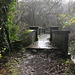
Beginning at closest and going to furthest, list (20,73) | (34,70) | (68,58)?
(20,73) < (34,70) < (68,58)

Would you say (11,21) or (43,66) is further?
(11,21)

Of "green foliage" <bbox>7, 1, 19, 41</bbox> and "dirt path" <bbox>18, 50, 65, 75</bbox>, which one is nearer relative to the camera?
"dirt path" <bbox>18, 50, 65, 75</bbox>

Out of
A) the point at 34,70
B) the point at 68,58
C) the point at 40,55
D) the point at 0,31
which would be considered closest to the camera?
the point at 34,70

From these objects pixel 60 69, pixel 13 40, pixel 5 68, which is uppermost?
pixel 13 40

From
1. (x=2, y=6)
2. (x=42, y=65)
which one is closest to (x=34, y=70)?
(x=42, y=65)

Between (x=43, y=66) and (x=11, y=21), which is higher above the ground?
(x=11, y=21)

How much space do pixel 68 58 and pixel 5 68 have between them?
2733mm

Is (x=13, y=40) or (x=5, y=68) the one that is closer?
(x=5, y=68)

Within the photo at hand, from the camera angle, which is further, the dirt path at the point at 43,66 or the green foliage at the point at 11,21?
the green foliage at the point at 11,21

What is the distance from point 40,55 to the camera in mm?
4645

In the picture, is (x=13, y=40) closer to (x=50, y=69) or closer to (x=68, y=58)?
(x=50, y=69)

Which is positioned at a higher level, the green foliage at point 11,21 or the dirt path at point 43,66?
the green foliage at point 11,21

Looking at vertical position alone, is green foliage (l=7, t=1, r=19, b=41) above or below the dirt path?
above

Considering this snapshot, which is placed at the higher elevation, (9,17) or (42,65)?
(9,17)
